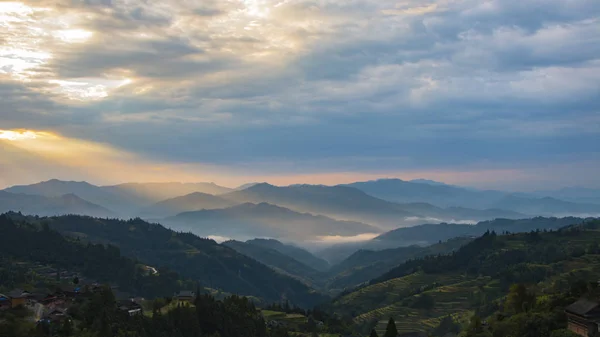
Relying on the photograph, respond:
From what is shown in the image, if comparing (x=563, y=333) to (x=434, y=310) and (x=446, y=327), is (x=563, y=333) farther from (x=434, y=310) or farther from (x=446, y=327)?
(x=434, y=310)

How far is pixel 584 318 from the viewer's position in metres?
48.5

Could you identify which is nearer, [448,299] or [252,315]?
[252,315]

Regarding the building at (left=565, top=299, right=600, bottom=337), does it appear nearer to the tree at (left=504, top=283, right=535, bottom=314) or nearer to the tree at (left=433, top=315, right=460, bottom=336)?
the tree at (left=504, top=283, right=535, bottom=314)

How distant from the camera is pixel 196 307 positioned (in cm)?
9494

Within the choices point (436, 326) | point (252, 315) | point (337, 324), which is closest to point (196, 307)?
point (252, 315)

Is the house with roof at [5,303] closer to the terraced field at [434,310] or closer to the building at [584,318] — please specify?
the building at [584,318]

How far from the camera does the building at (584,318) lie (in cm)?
4750

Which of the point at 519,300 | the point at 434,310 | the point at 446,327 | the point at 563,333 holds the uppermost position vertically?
the point at 519,300

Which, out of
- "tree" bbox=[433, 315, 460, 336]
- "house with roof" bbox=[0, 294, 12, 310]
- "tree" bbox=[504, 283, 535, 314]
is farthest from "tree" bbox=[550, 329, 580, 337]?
"tree" bbox=[433, 315, 460, 336]

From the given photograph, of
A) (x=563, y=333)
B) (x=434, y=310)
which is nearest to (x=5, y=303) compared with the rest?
(x=563, y=333)

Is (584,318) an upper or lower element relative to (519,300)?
upper

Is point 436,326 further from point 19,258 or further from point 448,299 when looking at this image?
point 19,258

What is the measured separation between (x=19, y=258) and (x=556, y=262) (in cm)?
19721

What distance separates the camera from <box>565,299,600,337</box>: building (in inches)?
1870
